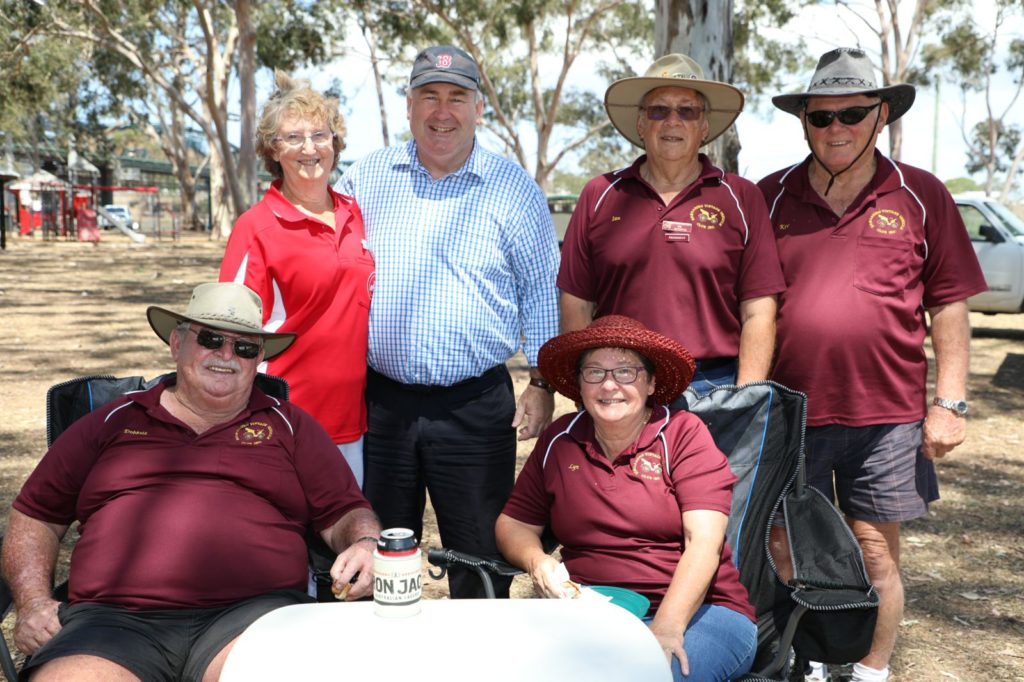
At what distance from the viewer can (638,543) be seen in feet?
9.56

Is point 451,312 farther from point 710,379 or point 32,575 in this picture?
point 32,575

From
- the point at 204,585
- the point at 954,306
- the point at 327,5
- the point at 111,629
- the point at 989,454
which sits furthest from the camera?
the point at 327,5

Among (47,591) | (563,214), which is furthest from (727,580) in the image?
(563,214)

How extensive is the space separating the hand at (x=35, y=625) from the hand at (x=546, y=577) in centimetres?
124

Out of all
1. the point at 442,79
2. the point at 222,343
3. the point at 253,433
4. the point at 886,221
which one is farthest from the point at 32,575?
the point at 886,221

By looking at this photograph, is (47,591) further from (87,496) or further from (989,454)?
(989,454)

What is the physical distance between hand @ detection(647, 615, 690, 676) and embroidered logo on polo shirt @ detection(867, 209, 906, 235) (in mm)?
1412

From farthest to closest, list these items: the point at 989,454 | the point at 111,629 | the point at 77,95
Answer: the point at 77,95 → the point at 989,454 → the point at 111,629

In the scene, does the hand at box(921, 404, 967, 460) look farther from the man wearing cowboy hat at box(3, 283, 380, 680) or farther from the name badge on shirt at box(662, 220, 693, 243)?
the man wearing cowboy hat at box(3, 283, 380, 680)

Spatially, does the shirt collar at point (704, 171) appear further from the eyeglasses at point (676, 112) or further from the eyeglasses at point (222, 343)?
the eyeglasses at point (222, 343)

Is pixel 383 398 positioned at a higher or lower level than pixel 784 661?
higher

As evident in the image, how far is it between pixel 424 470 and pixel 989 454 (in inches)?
208

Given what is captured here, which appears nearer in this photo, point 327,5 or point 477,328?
point 477,328

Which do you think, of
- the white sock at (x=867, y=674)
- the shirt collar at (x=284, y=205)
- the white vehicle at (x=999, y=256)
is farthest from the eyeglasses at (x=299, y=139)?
the white vehicle at (x=999, y=256)
